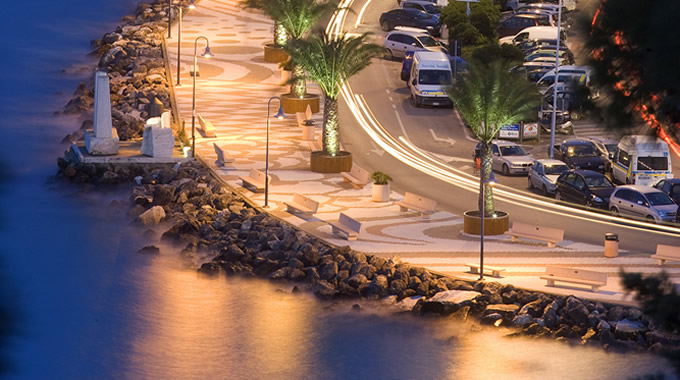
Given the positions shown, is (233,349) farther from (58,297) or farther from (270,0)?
(270,0)

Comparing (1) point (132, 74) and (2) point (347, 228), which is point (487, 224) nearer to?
(2) point (347, 228)

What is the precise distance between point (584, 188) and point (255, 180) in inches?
512

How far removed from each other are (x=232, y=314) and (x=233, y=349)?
280cm

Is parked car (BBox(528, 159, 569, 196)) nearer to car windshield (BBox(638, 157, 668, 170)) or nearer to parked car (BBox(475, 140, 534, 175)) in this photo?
parked car (BBox(475, 140, 534, 175))

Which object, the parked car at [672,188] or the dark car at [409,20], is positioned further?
the dark car at [409,20]

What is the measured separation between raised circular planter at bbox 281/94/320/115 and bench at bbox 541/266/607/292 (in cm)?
2595

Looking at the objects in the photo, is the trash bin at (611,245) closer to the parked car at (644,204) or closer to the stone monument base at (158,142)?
the parked car at (644,204)

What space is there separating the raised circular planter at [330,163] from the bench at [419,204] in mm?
6456

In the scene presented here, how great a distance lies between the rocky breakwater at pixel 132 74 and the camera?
186ft

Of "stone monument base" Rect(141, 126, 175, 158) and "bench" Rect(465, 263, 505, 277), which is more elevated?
"stone monument base" Rect(141, 126, 175, 158)

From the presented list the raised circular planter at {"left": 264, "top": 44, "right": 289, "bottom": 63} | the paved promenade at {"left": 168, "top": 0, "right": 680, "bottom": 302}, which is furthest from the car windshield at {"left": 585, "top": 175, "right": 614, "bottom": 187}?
the raised circular planter at {"left": 264, "top": 44, "right": 289, "bottom": 63}

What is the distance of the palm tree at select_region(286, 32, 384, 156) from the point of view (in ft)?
156

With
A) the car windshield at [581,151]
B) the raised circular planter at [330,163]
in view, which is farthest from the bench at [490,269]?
the car windshield at [581,151]

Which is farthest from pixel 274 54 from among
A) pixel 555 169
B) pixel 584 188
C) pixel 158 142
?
pixel 584 188
